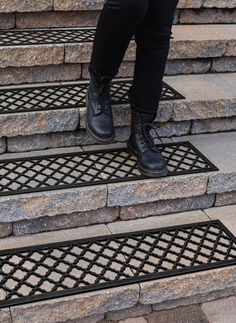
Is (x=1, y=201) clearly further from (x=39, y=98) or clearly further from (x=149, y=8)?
(x=149, y=8)

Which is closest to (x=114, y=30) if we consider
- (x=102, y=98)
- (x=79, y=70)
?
(x=102, y=98)

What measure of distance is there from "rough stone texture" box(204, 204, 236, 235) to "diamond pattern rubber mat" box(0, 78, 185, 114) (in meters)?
0.65

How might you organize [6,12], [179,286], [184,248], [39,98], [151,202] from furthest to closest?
[6,12]
[39,98]
[151,202]
[184,248]
[179,286]

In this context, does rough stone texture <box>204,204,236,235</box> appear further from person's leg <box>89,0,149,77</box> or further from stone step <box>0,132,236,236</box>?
person's leg <box>89,0,149,77</box>

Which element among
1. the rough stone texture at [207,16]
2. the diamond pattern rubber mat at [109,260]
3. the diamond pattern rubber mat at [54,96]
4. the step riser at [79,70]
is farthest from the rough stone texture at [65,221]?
the rough stone texture at [207,16]

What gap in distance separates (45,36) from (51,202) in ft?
3.82

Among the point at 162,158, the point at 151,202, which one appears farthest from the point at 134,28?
the point at 151,202

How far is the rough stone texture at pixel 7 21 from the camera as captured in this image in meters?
3.26

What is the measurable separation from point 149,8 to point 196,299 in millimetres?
1247

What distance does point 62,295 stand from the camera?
7.07ft

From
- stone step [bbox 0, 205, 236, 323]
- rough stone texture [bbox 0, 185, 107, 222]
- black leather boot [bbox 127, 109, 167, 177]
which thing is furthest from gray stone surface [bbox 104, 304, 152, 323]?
black leather boot [bbox 127, 109, 167, 177]

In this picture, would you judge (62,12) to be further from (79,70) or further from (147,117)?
(147,117)

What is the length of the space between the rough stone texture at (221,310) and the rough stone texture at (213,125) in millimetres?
1024

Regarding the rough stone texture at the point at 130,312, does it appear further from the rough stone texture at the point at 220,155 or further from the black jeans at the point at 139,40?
the black jeans at the point at 139,40
